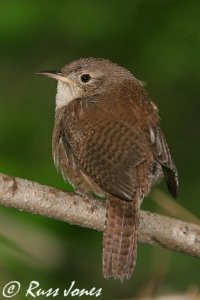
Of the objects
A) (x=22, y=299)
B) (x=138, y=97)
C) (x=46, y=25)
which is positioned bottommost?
(x=22, y=299)

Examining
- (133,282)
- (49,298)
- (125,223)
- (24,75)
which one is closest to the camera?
(125,223)

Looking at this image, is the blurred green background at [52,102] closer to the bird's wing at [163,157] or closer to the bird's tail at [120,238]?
the bird's tail at [120,238]

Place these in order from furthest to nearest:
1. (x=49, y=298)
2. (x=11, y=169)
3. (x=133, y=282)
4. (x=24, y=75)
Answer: (x=24, y=75) → (x=133, y=282) → (x=49, y=298) → (x=11, y=169)

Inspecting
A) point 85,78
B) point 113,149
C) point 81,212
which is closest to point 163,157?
point 113,149

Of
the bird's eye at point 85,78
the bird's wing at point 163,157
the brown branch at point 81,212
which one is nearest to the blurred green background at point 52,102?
the brown branch at point 81,212

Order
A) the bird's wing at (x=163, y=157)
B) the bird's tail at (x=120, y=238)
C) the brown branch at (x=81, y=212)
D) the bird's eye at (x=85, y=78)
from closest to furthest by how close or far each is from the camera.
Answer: the brown branch at (x=81, y=212)
the bird's tail at (x=120, y=238)
the bird's wing at (x=163, y=157)
the bird's eye at (x=85, y=78)

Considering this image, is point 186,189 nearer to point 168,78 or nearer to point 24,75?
point 168,78

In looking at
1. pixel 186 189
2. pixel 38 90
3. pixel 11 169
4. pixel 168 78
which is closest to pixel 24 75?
pixel 38 90
